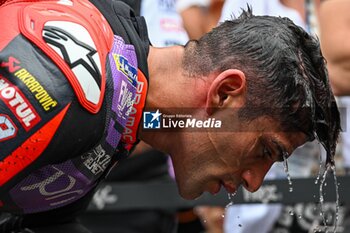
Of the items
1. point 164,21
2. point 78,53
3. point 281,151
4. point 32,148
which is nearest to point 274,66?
point 281,151

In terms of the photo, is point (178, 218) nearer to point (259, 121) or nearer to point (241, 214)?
point (241, 214)

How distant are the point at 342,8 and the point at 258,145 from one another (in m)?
0.94

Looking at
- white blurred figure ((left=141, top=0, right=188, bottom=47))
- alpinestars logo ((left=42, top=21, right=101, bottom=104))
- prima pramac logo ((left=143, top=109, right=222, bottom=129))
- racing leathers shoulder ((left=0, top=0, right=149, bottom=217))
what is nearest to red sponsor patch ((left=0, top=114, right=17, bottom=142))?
racing leathers shoulder ((left=0, top=0, right=149, bottom=217))

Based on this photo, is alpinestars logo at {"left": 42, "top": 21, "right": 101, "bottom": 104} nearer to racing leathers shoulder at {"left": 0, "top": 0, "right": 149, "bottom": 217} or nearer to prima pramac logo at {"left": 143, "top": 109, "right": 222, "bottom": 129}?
racing leathers shoulder at {"left": 0, "top": 0, "right": 149, "bottom": 217}

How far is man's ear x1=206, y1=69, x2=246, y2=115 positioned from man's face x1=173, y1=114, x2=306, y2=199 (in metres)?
0.06

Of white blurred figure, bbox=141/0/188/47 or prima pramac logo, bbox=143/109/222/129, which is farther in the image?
white blurred figure, bbox=141/0/188/47

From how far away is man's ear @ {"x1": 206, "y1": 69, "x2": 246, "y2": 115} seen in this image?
2.20 meters

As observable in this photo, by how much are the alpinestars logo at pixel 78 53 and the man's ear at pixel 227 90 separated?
33 centimetres

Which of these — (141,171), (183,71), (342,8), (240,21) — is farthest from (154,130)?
(141,171)

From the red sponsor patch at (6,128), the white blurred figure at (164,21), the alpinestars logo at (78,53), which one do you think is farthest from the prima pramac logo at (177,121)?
the white blurred figure at (164,21)

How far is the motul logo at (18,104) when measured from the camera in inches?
76.7

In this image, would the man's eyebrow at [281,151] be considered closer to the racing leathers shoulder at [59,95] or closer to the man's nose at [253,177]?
the man's nose at [253,177]

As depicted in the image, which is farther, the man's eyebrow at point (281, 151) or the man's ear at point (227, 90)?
the man's eyebrow at point (281, 151)

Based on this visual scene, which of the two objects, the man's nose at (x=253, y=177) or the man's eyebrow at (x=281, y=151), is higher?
the man's eyebrow at (x=281, y=151)
